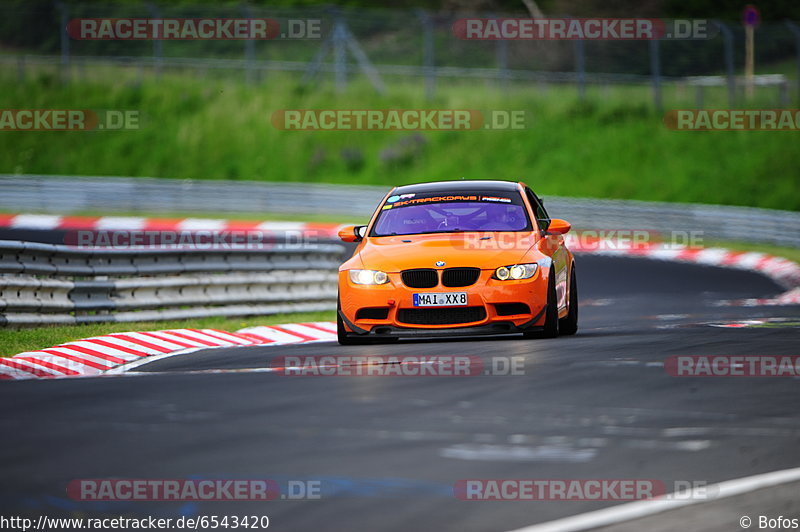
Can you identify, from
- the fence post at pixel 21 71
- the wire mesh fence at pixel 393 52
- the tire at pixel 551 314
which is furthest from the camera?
the fence post at pixel 21 71

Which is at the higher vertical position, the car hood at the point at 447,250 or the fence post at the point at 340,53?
the fence post at the point at 340,53

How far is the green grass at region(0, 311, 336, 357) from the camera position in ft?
42.5

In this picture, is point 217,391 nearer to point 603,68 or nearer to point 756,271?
point 756,271

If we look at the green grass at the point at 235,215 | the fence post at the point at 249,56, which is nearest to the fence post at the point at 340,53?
the fence post at the point at 249,56

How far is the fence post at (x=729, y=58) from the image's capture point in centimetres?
3597

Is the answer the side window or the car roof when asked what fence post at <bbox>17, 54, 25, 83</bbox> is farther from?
the side window

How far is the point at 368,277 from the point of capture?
12523mm

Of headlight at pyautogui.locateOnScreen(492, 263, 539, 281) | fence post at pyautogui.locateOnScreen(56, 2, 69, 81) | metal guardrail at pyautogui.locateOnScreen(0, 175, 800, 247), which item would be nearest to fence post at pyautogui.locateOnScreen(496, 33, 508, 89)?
metal guardrail at pyautogui.locateOnScreen(0, 175, 800, 247)

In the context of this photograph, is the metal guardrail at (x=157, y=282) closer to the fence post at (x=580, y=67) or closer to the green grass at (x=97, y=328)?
the green grass at (x=97, y=328)

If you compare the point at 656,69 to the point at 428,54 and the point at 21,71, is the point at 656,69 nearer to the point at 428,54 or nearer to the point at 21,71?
the point at 428,54

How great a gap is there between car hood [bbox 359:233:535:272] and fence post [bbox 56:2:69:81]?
28.2m

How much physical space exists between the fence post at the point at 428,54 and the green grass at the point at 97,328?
20484 millimetres

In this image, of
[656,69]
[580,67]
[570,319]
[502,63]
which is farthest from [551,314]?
[502,63]

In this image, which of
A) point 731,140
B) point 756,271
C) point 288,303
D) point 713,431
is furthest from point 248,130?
point 713,431
